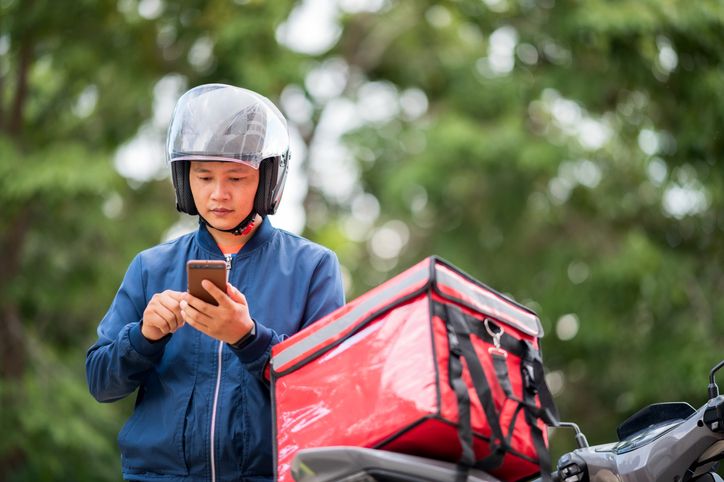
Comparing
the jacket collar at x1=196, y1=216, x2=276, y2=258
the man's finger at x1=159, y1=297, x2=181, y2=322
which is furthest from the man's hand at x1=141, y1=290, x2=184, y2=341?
the jacket collar at x1=196, y1=216, x2=276, y2=258

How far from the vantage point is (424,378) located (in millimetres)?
2066

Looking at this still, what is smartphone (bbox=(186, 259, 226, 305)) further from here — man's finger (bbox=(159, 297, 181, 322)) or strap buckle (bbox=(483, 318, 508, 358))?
strap buckle (bbox=(483, 318, 508, 358))

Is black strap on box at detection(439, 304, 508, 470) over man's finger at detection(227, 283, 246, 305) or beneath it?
beneath

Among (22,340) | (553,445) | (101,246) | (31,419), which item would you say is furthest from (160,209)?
(553,445)

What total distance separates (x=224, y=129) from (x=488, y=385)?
35.9 inches

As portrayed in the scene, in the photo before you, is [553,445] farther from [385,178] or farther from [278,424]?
[278,424]

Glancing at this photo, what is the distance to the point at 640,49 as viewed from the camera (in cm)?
943

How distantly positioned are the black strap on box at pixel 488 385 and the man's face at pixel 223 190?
68 centimetres

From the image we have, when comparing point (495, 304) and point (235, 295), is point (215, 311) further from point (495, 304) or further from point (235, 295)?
point (495, 304)

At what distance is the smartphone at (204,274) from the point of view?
7.14 feet

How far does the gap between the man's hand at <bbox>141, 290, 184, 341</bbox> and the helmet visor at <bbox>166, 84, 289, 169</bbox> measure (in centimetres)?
39

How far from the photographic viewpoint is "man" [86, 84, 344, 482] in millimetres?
2400

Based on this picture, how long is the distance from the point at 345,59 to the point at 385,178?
2.64m

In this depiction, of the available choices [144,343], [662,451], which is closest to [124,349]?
[144,343]
